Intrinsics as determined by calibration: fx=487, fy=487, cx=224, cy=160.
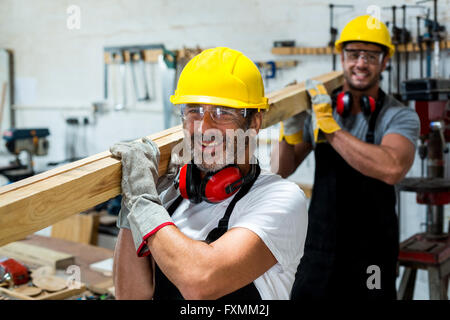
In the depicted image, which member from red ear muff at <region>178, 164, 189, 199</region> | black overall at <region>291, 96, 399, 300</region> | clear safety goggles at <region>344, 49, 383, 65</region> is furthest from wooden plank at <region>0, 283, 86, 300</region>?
clear safety goggles at <region>344, 49, 383, 65</region>

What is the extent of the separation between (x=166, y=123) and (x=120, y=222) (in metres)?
3.23

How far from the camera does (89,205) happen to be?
1.30 metres

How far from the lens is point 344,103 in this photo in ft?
8.10

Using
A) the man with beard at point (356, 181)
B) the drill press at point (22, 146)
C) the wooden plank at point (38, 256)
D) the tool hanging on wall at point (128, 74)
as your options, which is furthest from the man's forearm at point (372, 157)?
the drill press at point (22, 146)

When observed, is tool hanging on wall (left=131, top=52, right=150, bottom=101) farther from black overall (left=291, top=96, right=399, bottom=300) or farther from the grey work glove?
the grey work glove

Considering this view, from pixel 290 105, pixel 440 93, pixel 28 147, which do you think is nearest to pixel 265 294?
pixel 290 105

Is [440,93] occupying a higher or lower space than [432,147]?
higher

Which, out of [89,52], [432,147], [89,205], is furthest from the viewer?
[89,52]

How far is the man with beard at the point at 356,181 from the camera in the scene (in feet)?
7.93

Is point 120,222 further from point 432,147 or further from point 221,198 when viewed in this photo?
point 432,147

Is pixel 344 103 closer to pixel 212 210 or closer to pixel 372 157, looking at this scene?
pixel 372 157

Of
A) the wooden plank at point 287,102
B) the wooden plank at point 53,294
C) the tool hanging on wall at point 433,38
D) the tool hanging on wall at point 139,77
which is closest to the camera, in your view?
the wooden plank at point 287,102

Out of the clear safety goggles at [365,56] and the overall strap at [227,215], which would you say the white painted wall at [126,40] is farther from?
the overall strap at [227,215]

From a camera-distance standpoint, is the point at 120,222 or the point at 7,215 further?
the point at 120,222
